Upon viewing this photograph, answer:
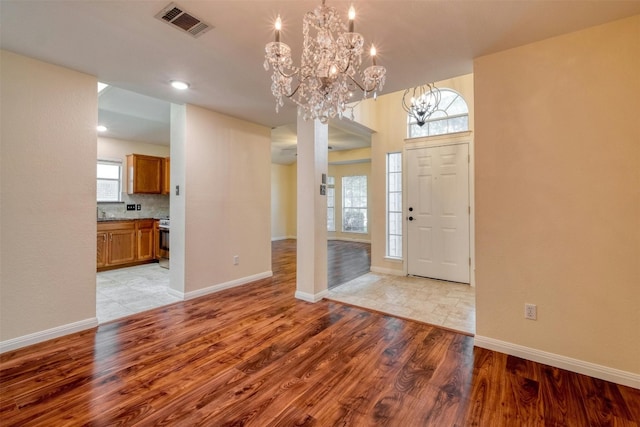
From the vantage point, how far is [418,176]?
454 cm

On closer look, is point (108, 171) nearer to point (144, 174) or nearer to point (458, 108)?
point (144, 174)

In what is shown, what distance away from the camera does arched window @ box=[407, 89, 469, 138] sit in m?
4.25

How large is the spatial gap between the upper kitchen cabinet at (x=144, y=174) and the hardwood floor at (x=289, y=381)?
3.57 metres

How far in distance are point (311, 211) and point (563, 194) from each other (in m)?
2.33

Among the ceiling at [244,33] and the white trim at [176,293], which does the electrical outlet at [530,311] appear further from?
the white trim at [176,293]

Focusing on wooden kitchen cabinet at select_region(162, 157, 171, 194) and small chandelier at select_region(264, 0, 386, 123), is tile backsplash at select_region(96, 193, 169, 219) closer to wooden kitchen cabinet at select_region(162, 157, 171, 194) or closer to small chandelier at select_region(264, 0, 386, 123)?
wooden kitchen cabinet at select_region(162, 157, 171, 194)

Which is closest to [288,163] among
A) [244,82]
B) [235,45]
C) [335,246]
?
[335,246]

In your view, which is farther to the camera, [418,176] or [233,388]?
[418,176]

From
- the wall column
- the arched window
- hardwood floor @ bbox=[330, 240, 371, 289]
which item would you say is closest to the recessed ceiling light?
the wall column

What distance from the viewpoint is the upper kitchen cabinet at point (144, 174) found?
554cm

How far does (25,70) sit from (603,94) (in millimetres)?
4371

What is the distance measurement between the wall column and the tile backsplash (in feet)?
13.7

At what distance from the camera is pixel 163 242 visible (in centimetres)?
538

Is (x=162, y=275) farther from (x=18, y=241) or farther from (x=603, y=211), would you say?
(x=603, y=211)
